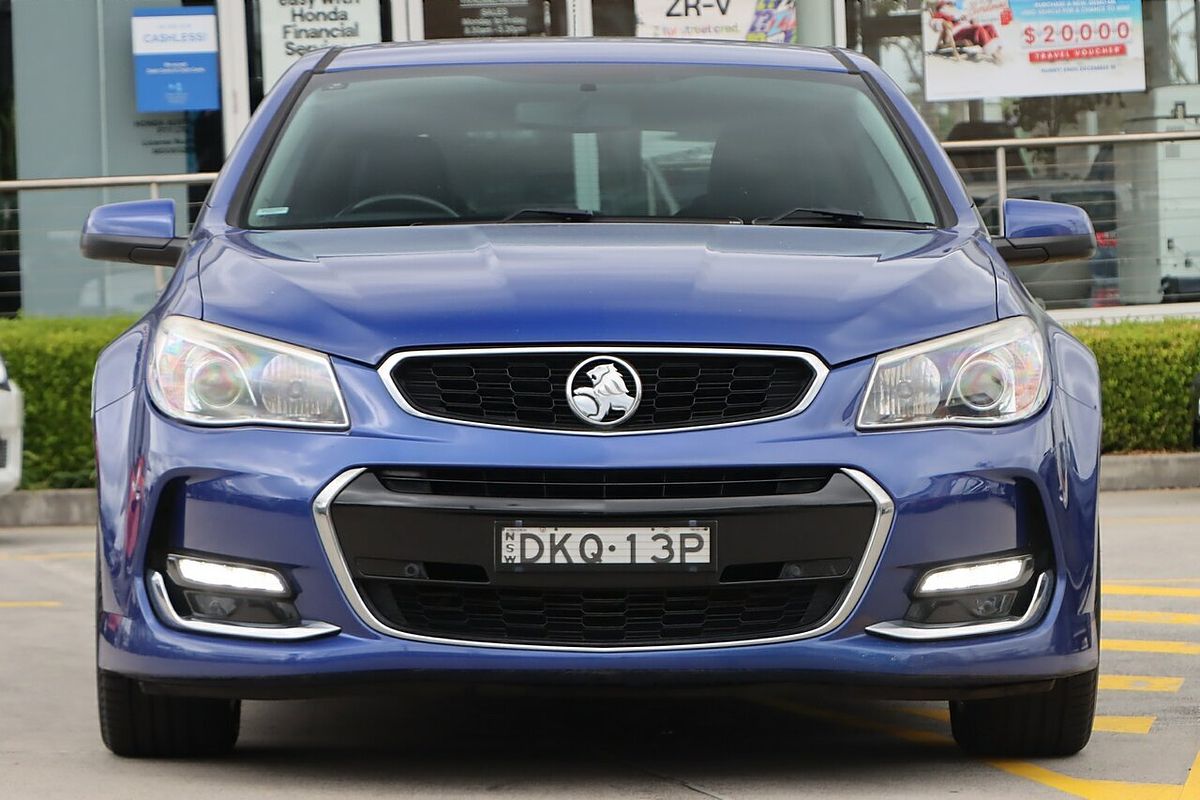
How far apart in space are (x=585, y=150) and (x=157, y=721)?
69.1 inches

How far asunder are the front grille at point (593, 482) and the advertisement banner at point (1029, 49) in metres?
13.2

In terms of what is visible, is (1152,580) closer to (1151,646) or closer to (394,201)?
(1151,646)

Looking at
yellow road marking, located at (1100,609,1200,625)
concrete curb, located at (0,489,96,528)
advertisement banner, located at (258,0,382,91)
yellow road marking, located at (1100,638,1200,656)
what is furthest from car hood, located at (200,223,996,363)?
advertisement banner, located at (258,0,382,91)

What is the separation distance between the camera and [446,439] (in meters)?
4.48

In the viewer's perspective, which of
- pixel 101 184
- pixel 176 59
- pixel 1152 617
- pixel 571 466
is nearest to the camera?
pixel 571 466

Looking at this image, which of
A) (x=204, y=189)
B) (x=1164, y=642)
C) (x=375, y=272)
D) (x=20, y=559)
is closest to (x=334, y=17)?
(x=204, y=189)

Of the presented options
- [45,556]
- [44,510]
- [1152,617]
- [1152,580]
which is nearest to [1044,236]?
[1152,617]

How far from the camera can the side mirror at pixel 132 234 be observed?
18.9ft

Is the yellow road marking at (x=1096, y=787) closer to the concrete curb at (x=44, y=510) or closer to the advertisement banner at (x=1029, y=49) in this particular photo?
the concrete curb at (x=44, y=510)

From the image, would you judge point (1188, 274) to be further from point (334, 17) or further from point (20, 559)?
point (20, 559)

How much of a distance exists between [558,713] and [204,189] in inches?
451

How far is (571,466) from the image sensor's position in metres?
4.47

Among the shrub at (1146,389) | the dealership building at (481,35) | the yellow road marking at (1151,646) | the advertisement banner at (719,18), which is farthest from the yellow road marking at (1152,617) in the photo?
the advertisement banner at (719,18)

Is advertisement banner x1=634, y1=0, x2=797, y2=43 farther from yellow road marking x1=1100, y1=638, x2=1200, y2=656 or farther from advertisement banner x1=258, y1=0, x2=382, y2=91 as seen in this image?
yellow road marking x1=1100, y1=638, x2=1200, y2=656
